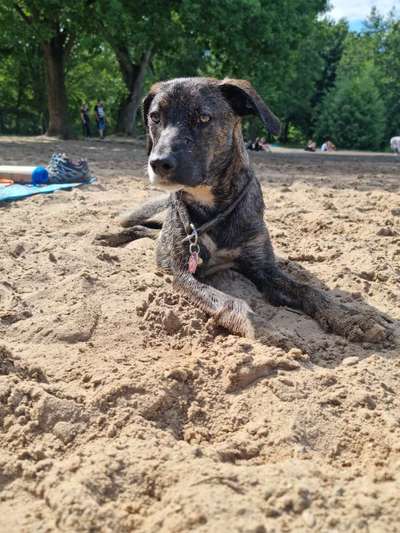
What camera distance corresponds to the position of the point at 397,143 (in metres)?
23.9

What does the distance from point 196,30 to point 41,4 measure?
4.91 m

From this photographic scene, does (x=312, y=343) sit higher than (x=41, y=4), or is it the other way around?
(x=41, y=4)

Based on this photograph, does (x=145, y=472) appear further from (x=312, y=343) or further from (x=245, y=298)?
(x=245, y=298)

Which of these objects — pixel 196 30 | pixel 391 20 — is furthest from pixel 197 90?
pixel 391 20

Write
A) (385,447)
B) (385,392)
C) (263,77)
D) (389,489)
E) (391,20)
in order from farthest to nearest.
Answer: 1. (391,20)
2. (263,77)
3. (385,392)
4. (385,447)
5. (389,489)

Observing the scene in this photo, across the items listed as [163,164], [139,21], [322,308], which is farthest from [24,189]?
[139,21]

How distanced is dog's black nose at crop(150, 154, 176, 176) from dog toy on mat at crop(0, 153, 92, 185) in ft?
16.6

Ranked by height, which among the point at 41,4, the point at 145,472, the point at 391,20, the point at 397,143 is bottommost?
the point at 145,472

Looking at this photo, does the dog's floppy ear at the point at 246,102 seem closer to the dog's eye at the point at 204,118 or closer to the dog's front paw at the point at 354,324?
the dog's eye at the point at 204,118

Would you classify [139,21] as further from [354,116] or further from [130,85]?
[354,116]

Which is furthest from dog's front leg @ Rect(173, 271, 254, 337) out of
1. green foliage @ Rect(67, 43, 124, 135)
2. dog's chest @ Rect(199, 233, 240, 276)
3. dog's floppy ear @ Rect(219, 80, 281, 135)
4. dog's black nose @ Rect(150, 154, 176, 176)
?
green foliage @ Rect(67, 43, 124, 135)

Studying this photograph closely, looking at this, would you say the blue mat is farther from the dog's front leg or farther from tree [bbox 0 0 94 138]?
tree [bbox 0 0 94 138]

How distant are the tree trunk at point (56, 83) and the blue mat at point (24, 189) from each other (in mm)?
13856

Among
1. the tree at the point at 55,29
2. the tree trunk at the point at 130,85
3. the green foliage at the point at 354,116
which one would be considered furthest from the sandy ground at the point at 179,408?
the green foliage at the point at 354,116
